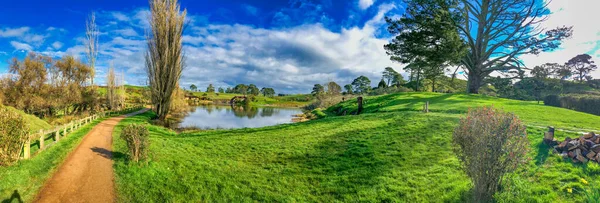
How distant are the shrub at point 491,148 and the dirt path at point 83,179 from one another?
977 centimetres

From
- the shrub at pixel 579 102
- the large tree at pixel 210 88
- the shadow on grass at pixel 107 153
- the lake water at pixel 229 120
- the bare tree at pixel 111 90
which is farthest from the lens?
the large tree at pixel 210 88

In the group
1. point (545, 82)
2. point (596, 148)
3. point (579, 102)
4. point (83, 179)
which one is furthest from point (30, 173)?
point (545, 82)

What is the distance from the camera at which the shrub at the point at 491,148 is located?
546cm

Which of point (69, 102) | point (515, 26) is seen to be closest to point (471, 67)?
point (515, 26)

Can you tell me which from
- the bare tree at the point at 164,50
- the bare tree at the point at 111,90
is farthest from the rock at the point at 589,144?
the bare tree at the point at 111,90

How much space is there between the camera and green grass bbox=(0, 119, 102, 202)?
6.84 m

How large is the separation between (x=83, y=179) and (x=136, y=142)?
1.96 meters

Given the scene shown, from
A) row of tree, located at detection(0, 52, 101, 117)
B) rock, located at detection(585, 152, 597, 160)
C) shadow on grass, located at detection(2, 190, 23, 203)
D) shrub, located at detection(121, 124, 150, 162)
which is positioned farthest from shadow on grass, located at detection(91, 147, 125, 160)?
row of tree, located at detection(0, 52, 101, 117)

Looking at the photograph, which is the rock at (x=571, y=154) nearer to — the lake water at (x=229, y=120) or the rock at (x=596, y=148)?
the rock at (x=596, y=148)

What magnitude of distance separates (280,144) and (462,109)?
15.0 metres

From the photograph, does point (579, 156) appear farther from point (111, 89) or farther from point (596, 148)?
point (111, 89)

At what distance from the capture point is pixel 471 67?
1233 inches

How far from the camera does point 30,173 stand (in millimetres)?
8070

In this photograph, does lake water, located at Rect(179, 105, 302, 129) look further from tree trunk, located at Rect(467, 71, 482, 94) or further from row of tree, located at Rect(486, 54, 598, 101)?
row of tree, located at Rect(486, 54, 598, 101)
